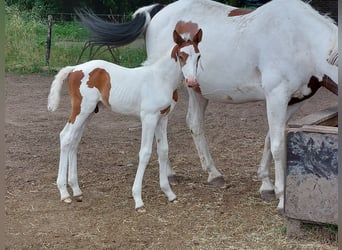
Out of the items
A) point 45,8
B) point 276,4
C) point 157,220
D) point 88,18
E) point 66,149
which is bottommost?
point 45,8

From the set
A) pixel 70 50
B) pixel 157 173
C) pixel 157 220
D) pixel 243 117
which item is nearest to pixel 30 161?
pixel 157 173

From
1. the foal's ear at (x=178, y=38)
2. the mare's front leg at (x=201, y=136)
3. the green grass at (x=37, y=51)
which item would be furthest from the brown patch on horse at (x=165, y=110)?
the green grass at (x=37, y=51)

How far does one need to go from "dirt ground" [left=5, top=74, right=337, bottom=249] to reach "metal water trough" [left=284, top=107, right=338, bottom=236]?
0.65 feet

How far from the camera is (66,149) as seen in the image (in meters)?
4.54

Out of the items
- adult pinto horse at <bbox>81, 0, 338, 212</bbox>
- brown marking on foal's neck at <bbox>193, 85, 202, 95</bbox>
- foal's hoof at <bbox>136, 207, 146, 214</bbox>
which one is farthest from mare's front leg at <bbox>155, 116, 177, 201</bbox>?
brown marking on foal's neck at <bbox>193, 85, 202, 95</bbox>

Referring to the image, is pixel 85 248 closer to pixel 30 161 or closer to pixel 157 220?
pixel 157 220

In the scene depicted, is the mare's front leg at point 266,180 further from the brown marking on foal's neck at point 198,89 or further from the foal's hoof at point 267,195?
the brown marking on foal's neck at point 198,89

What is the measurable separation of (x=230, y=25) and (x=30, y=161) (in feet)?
7.87

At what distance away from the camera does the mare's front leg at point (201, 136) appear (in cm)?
519

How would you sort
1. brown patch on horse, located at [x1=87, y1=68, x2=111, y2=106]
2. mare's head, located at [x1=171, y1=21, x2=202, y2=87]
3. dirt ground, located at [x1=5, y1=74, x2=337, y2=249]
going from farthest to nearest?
1. brown patch on horse, located at [x1=87, y1=68, x2=111, y2=106]
2. mare's head, located at [x1=171, y1=21, x2=202, y2=87]
3. dirt ground, located at [x1=5, y1=74, x2=337, y2=249]

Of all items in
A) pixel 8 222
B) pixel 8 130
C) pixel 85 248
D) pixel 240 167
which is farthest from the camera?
pixel 8 130

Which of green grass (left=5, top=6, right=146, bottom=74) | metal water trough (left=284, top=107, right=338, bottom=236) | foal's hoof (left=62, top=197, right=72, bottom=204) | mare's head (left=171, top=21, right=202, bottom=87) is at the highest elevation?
mare's head (left=171, top=21, right=202, bottom=87)

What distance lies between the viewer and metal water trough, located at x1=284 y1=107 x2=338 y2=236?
3.54 meters

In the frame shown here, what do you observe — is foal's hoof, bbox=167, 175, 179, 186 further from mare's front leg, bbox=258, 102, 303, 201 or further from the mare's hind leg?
the mare's hind leg
